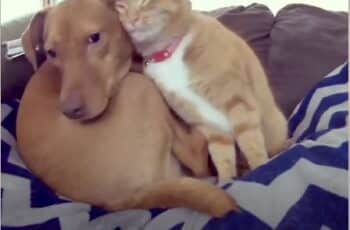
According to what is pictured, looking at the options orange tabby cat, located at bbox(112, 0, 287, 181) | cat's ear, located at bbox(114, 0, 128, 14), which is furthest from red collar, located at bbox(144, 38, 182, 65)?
cat's ear, located at bbox(114, 0, 128, 14)

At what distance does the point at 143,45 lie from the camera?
1.41 m

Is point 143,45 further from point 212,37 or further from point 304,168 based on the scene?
point 304,168

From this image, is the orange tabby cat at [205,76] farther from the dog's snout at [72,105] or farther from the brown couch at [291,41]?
the brown couch at [291,41]

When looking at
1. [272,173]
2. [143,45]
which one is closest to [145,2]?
[143,45]

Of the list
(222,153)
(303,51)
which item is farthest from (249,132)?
(303,51)

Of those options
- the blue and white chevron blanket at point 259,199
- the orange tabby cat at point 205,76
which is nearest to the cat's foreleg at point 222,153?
the orange tabby cat at point 205,76

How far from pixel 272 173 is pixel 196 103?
0.23m

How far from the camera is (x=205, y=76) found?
1.38 meters

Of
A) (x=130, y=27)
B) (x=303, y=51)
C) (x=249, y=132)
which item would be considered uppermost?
(x=130, y=27)

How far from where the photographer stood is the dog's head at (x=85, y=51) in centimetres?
134

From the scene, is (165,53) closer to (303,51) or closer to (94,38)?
(94,38)

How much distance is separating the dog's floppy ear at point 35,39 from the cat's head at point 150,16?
18 cm

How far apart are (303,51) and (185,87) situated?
24.8 inches

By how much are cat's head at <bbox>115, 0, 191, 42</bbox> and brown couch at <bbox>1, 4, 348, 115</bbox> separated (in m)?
0.42
